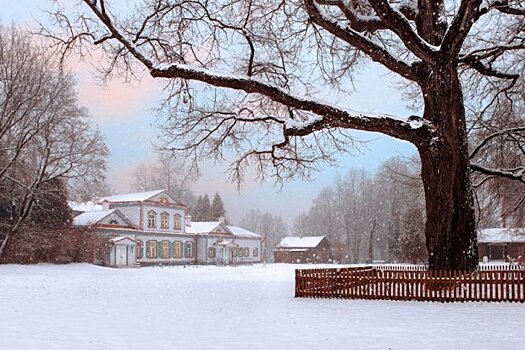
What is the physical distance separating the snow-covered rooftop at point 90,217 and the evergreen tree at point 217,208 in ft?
113

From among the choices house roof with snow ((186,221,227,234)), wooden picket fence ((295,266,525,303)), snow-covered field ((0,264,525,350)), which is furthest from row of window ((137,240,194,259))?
wooden picket fence ((295,266,525,303))

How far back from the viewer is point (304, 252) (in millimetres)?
76188

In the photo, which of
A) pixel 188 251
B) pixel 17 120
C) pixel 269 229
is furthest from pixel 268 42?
pixel 269 229

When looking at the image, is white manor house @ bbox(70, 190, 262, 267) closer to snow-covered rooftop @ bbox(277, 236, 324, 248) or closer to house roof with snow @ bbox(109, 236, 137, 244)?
house roof with snow @ bbox(109, 236, 137, 244)

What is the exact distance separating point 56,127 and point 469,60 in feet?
89.4

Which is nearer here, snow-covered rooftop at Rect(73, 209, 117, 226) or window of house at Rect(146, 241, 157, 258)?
snow-covered rooftop at Rect(73, 209, 117, 226)

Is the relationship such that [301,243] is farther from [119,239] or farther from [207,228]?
[119,239]

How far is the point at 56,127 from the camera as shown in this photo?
38188 mm

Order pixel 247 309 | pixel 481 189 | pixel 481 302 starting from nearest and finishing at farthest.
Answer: pixel 247 309, pixel 481 302, pixel 481 189

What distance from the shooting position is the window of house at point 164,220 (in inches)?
2335

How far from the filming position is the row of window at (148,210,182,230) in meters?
57.8

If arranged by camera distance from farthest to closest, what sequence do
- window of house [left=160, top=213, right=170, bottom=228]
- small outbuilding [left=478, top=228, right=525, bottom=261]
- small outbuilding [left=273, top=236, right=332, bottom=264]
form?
small outbuilding [left=273, top=236, right=332, bottom=264] < small outbuilding [left=478, top=228, right=525, bottom=261] < window of house [left=160, top=213, right=170, bottom=228]

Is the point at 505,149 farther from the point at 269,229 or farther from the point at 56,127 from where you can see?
the point at 269,229

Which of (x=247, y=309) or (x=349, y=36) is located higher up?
(x=349, y=36)
